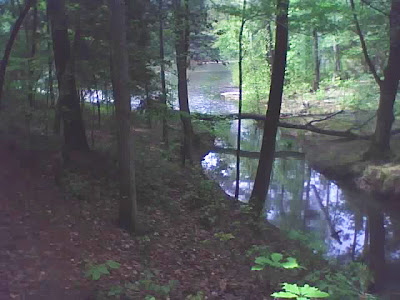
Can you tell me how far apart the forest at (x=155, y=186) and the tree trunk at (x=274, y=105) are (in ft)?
0.12

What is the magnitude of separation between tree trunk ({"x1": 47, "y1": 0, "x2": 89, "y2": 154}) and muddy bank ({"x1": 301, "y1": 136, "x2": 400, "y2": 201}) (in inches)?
433

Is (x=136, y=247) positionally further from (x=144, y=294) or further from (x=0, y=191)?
(x=0, y=191)

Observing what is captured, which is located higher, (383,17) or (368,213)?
(383,17)

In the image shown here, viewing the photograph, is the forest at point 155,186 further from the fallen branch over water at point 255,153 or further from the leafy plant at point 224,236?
the fallen branch over water at point 255,153

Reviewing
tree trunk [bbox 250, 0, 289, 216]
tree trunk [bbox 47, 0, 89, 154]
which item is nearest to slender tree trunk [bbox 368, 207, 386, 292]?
tree trunk [bbox 250, 0, 289, 216]

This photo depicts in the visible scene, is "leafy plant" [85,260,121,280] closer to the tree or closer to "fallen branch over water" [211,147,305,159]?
the tree

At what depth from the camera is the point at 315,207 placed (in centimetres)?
1688

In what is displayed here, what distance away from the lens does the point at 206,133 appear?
23.9 metres

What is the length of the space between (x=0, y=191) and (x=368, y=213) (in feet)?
39.5

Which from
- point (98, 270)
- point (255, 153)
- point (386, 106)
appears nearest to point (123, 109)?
point (98, 270)

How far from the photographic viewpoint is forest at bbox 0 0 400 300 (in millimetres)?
6043

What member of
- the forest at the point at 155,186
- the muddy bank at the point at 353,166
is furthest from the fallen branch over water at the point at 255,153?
the forest at the point at 155,186

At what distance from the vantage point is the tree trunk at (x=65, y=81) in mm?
8836

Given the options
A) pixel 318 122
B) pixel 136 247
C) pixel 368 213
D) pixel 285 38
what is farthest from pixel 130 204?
pixel 318 122
